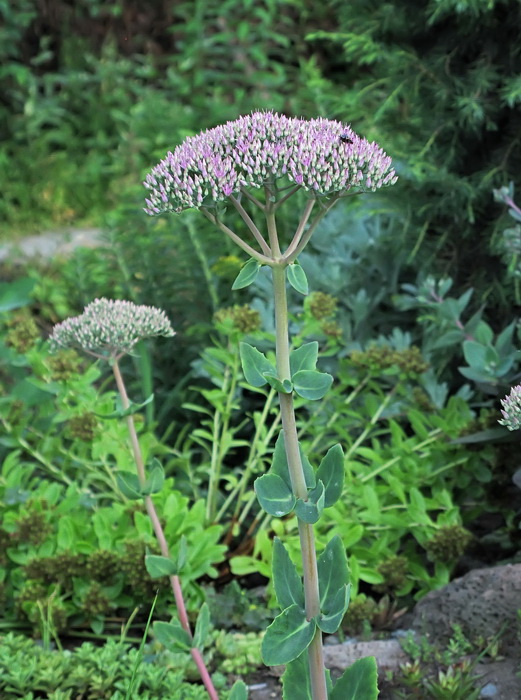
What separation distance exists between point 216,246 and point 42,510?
1.66 meters

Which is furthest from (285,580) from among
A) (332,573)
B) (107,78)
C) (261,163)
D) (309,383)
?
(107,78)

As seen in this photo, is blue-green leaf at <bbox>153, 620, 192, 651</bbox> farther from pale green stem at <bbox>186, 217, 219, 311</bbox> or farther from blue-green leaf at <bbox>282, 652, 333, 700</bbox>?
pale green stem at <bbox>186, 217, 219, 311</bbox>

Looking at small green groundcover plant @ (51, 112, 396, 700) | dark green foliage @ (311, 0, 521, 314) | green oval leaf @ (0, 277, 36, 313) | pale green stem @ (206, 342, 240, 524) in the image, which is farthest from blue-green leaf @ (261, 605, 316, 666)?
green oval leaf @ (0, 277, 36, 313)

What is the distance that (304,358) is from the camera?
1.65 meters

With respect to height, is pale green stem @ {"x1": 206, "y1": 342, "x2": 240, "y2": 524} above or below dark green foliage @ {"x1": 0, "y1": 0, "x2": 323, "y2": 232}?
below

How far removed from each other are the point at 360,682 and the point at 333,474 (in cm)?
38

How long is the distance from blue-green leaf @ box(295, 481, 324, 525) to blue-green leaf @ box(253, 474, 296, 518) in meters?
0.02

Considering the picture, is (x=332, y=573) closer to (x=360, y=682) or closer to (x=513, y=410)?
(x=360, y=682)

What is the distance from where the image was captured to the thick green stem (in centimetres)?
154

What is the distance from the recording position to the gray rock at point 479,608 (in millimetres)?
2309

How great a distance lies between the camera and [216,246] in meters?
4.01

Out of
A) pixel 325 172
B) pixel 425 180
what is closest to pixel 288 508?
pixel 325 172

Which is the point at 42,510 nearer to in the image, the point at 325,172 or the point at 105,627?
the point at 105,627

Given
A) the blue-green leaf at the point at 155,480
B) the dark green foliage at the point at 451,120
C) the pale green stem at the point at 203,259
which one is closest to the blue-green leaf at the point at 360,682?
the blue-green leaf at the point at 155,480
